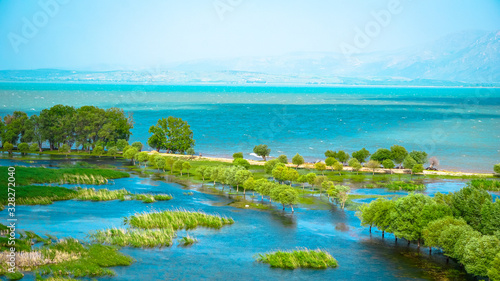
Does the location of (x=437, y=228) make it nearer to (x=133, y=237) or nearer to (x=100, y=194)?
(x=133, y=237)

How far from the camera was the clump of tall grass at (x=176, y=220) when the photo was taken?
55.6 m

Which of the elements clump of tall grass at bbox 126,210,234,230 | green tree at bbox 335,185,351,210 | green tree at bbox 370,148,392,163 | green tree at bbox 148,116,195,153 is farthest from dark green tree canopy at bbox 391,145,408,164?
clump of tall grass at bbox 126,210,234,230

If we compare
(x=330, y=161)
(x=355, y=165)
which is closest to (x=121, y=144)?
(x=330, y=161)

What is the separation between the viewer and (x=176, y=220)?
56.9 meters

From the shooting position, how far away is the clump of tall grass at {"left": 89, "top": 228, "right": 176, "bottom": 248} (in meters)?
49.5

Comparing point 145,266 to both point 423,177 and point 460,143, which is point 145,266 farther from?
point 460,143

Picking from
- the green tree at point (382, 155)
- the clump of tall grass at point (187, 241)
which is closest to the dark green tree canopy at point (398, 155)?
the green tree at point (382, 155)

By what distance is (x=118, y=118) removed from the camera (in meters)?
119

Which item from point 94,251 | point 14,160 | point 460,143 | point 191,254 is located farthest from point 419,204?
point 460,143

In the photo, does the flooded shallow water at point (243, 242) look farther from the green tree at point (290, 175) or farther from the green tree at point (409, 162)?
the green tree at point (409, 162)

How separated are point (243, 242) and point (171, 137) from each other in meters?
66.7

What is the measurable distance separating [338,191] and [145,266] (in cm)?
3403

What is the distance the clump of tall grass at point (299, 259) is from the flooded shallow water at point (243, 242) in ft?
2.70

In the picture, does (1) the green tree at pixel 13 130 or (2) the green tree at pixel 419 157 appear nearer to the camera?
(2) the green tree at pixel 419 157
